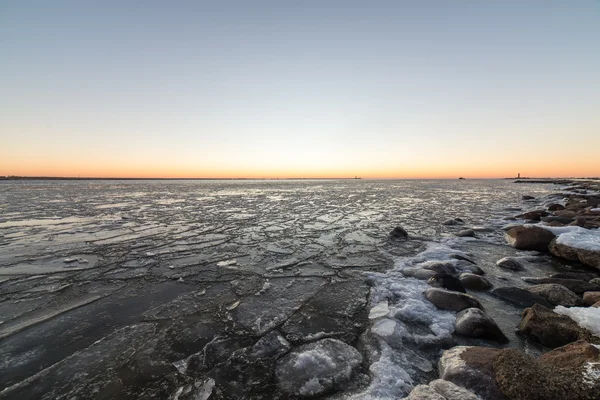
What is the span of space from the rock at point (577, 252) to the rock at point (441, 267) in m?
3.14

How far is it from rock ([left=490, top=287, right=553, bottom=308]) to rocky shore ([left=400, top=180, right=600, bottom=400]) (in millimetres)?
11

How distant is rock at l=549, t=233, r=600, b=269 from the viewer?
19.1ft

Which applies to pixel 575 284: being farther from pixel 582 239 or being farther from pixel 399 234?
pixel 399 234

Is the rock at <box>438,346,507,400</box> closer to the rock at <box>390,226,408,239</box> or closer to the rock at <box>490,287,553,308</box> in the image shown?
the rock at <box>490,287,553,308</box>

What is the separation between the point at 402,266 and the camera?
612 centimetres

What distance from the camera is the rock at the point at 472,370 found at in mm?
2299

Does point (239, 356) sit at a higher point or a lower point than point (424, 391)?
lower

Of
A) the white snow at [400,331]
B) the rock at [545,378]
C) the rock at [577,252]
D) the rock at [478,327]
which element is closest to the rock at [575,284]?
the rock at [577,252]

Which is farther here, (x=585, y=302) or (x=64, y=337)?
(x=585, y=302)

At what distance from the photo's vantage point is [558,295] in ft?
13.9

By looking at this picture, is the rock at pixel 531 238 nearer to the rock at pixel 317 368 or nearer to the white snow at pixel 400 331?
the white snow at pixel 400 331

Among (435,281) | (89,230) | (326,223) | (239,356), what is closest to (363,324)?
(239,356)

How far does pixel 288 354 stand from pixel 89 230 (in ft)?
32.4

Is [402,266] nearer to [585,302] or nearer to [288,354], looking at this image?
[585,302]
